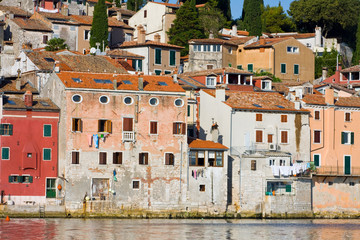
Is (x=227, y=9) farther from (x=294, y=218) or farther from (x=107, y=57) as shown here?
(x=294, y=218)

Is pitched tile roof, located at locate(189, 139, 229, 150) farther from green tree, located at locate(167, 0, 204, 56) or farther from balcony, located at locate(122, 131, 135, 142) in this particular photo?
green tree, located at locate(167, 0, 204, 56)

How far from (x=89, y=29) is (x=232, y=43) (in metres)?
15.0

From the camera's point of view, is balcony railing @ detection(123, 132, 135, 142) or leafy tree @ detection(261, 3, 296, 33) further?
leafy tree @ detection(261, 3, 296, 33)

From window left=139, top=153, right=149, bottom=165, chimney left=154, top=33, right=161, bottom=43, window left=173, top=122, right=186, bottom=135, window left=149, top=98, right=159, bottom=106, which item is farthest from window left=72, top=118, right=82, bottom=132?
chimney left=154, top=33, right=161, bottom=43

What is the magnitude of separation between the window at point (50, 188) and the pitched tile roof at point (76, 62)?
13.5 meters

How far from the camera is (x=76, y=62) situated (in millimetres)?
84688

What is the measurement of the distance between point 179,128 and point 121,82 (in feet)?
17.6

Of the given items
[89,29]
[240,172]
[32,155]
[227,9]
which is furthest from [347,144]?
[227,9]

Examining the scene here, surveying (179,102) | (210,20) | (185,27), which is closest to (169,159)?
(179,102)

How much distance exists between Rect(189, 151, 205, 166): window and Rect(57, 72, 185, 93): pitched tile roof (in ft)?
15.1

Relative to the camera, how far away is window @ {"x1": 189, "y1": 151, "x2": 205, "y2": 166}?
7275 cm

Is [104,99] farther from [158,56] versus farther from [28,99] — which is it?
[158,56]

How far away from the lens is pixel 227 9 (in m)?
125

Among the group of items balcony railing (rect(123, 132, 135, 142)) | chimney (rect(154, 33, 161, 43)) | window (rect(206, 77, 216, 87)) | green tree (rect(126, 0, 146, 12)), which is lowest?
balcony railing (rect(123, 132, 135, 142))
